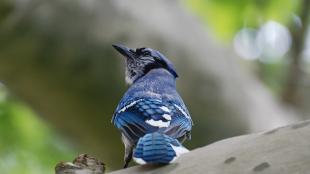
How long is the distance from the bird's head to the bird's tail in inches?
41.0

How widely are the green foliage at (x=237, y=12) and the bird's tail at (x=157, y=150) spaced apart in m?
2.99

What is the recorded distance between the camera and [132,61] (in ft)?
10.7

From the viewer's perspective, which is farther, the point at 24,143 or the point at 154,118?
the point at 24,143

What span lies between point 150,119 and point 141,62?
0.96m

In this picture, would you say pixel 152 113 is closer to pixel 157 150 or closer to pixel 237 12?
pixel 157 150

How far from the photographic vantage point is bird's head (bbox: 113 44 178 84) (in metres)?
3.13

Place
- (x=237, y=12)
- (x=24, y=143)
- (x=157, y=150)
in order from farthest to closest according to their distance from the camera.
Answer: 1. (x=237, y=12)
2. (x=24, y=143)
3. (x=157, y=150)

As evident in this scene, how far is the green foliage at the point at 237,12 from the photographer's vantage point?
16.4ft

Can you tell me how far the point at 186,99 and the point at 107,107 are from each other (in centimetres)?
41

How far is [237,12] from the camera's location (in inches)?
198

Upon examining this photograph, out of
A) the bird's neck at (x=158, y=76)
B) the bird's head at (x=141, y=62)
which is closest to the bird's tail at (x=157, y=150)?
the bird's neck at (x=158, y=76)

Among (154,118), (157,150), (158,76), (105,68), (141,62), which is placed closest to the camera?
(157,150)

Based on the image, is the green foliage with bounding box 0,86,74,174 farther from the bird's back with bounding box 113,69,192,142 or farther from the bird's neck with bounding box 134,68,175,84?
the bird's back with bounding box 113,69,192,142

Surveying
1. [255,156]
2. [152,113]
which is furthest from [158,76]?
[255,156]
